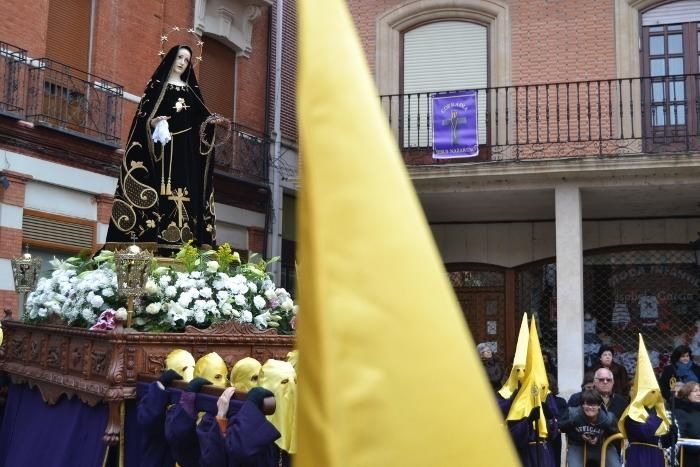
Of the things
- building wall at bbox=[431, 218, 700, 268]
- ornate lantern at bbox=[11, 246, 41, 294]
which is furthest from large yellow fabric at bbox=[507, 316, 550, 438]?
building wall at bbox=[431, 218, 700, 268]

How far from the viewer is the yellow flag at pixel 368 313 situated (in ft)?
3.50

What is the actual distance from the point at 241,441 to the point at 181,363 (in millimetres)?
1744

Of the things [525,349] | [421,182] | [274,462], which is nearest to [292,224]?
[421,182]

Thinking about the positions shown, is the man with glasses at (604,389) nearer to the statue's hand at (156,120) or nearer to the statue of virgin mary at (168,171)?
the statue of virgin mary at (168,171)

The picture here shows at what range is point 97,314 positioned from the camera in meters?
5.64

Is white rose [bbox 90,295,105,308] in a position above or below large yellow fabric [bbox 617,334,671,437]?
above

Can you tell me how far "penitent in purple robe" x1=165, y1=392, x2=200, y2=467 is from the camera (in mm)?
4023

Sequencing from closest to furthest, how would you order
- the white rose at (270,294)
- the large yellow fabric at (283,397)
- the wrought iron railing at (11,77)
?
the large yellow fabric at (283,397), the white rose at (270,294), the wrought iron railing at (11,77)

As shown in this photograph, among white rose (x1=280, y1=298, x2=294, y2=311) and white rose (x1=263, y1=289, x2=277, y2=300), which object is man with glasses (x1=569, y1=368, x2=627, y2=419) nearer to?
white rose (x1=280, y1=298, x2=294, y2=311)

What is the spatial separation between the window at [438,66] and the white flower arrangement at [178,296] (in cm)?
836

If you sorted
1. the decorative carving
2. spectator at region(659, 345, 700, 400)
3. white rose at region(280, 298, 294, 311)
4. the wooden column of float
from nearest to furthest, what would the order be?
the wooden column of float
the decorative carving
white rose at region(280, 298, 294, 311)
spectator at region(659, 345, 700, 400)

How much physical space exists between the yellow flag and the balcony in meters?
11.0

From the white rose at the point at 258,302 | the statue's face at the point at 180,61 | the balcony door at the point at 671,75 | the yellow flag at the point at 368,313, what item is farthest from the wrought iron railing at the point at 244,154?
the yellow flag at the point at 368,313

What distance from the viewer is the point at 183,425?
159 inches
